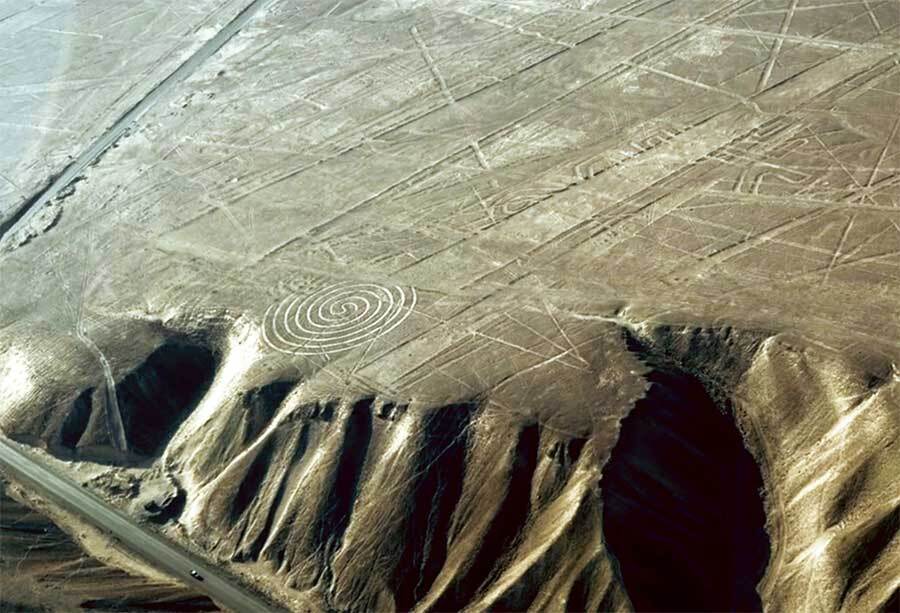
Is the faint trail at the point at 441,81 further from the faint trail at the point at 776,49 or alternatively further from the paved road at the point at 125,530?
the paved road at the point at 125,530

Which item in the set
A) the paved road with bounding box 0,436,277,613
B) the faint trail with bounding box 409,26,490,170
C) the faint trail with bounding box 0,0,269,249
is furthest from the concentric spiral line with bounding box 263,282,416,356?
the faint trail with bounding box 0,0,269,249

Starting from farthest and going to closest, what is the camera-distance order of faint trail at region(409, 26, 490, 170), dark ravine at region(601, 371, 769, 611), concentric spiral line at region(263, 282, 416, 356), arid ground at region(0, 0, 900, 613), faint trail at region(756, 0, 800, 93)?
faint trail at region(756, 0, 800, 93) < faint trail at region(409, 26, 490, 170) < concentric spiral line at region(263, 282, 416, 356) < arid ground at region(0, 0, 900, 613) < dark ravine at region(601, 371, 769, 611)

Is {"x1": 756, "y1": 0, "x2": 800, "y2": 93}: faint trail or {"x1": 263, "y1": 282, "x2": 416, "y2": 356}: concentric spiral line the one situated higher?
{"x1": 263, "y1": 282, "x2": 416, "y2": 356}: concentric spiral line

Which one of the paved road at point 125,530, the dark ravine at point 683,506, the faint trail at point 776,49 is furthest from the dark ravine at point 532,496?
the faint trail at point 776,49

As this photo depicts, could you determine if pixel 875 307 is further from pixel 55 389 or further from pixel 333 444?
pixel 55 389

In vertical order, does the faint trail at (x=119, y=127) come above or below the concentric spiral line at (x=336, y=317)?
above

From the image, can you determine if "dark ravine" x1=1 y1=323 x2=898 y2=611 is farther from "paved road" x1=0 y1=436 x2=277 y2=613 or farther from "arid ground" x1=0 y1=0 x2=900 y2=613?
"paved road" x1=0 y1=436 x2=277 y2=613

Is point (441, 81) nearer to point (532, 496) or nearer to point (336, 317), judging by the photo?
point (336, 317)
